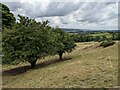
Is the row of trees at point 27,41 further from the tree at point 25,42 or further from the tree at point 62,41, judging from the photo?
the tree at point 62,41

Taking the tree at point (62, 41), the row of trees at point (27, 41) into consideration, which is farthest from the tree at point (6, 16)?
the row of trees at point (27, 41)

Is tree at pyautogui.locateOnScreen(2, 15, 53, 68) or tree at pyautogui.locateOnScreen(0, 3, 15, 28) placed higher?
tree at pyautogui.locateOnScreen(0, 3, 15, 28)

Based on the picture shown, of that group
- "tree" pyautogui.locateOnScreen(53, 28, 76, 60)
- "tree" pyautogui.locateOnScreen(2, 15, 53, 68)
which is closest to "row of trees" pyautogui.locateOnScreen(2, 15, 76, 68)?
"tree" pyautogui.locateOnScreen(2, 15, 53, 68)

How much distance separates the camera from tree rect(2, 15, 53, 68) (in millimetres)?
20469

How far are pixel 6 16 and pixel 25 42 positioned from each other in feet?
42.7

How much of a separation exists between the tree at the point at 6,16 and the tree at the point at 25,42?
34.2 ft

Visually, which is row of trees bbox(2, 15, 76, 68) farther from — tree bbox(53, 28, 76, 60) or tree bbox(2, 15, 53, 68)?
tree bbox(53, 28, 76, 60)

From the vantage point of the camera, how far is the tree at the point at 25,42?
67.2ft

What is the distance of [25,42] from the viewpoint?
20797 mm

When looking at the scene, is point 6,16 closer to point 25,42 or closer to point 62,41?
point 62,41

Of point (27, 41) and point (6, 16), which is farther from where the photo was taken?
point (6, 16)

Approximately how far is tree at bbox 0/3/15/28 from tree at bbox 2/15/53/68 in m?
10.4

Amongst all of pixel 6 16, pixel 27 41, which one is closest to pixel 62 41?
pixel 27 41

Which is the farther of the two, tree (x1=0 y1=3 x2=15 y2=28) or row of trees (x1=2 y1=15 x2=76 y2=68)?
tree (x1=0 y1=3 x2=15 y2=28)
